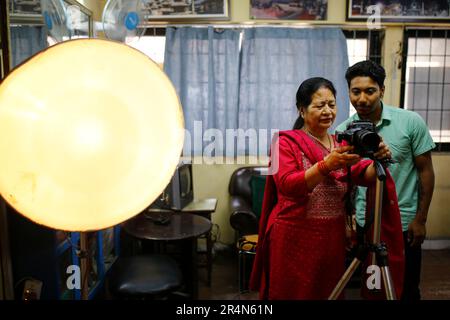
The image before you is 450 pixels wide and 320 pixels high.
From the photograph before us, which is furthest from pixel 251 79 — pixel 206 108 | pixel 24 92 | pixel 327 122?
pixel 24 92

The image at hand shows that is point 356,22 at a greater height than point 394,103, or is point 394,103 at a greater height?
point 356,22

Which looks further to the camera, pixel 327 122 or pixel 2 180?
pixel 327 122

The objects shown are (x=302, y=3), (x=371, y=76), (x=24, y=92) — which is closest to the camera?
(x=24, y=92)

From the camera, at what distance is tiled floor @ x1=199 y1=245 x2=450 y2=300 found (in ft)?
8.56

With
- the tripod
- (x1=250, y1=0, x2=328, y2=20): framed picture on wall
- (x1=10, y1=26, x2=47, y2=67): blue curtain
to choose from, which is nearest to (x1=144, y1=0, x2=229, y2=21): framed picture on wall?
(x1=250, y1=0, x2=328, y2=20): framed picture on wall

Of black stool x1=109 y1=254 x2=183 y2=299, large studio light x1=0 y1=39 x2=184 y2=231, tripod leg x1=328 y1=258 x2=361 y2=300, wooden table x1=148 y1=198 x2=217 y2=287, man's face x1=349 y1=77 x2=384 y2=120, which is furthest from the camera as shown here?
wooden table x1=148 y1=198 x2=217 y2=287

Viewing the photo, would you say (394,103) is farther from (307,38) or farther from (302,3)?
(302,3)

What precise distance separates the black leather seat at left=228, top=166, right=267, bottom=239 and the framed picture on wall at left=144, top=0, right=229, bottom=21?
1.48 metres

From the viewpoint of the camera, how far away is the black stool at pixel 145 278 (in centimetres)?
179

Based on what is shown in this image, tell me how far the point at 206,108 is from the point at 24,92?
9.78ft

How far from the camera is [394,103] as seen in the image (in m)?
3.54

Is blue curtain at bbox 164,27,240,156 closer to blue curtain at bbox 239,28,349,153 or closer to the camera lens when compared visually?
blue curtain at bbox 239,28,349,153

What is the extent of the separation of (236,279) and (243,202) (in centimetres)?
65
